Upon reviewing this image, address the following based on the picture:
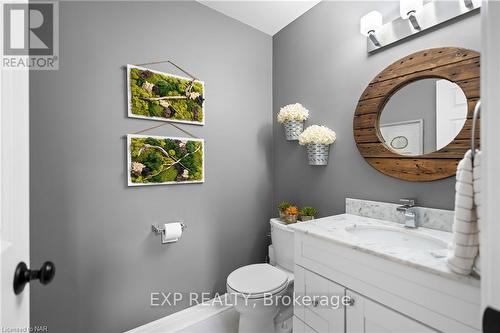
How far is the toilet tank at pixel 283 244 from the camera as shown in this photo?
5.91 ft

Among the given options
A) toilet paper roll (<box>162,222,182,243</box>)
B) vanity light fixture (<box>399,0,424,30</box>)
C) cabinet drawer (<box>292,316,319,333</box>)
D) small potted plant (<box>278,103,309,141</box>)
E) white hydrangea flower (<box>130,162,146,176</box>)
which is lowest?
cabinet drawer (<box>292,316,319,333</box>)

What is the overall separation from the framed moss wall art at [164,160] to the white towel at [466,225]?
1512 mm

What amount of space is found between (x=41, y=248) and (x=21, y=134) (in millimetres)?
1073

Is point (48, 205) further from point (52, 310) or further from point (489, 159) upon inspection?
point (489, 159)

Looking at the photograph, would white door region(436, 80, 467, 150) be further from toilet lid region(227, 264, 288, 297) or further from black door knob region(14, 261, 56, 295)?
black door knob region(14, 261, 56, 295)

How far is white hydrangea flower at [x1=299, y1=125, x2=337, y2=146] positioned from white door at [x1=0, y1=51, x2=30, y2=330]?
150 centimetres

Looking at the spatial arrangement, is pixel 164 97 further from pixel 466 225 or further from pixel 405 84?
pixel 466 225

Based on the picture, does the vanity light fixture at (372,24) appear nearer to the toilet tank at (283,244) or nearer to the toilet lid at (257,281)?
the toilet tank at (283,244)

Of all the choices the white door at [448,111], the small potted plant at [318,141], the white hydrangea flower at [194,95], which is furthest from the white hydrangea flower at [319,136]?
the white hydrangea flower at [194,95]

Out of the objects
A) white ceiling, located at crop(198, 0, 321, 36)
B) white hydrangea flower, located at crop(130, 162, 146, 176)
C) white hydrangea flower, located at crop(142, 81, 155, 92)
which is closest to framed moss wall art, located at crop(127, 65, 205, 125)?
white hydrangea flower, located at crop(142, 81, 155, 92)

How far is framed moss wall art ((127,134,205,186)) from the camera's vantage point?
5.26 feet

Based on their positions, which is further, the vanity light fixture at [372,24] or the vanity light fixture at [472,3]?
the vanity light fixture at [372,24]

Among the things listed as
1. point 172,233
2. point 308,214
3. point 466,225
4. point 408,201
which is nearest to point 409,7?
point 408,201

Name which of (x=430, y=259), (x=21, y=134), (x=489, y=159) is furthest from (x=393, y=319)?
(x=21, y=134)
